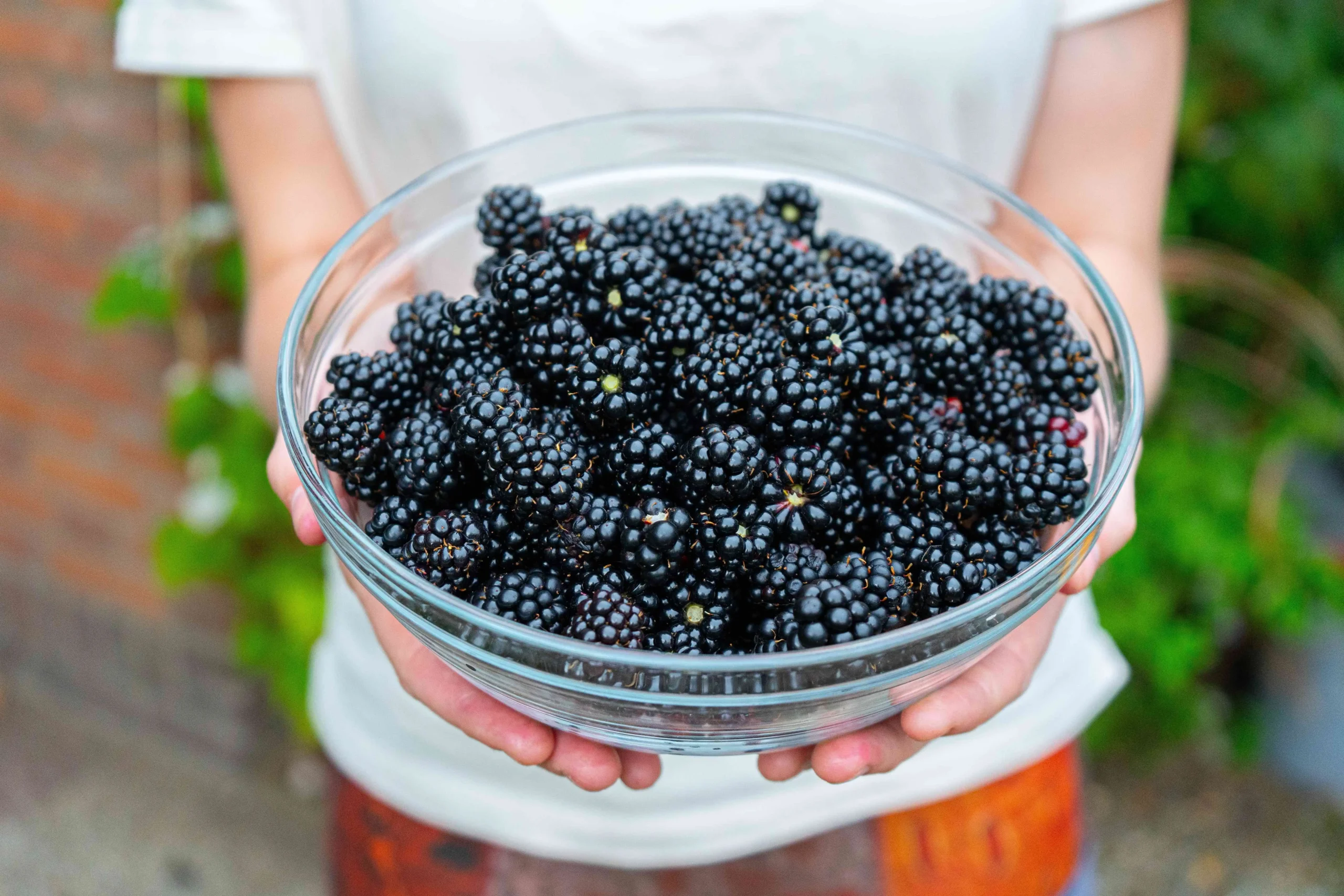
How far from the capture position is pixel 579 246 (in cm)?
90

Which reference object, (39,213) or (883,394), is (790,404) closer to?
(883,394)

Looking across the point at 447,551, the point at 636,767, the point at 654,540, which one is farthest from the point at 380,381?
the point at 636,767

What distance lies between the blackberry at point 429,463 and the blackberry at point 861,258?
41 cm

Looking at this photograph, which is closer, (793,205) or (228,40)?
(793,205)

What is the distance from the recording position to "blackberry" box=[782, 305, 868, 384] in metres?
0.83

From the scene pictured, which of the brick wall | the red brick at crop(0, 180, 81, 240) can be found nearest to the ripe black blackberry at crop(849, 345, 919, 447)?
the brick wall

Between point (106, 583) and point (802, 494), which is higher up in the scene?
point (802, 494)

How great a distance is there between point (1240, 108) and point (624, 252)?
1798 mm

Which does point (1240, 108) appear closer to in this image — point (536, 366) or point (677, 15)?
point (677, 15)

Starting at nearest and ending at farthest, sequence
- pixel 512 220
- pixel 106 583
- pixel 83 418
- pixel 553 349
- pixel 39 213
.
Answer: pixel 553 349 < pixel 512 220 < pixel 39 213 < pixel 83 418 < pixel 106 583

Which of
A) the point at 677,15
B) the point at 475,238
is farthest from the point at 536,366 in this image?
the point at 677,15

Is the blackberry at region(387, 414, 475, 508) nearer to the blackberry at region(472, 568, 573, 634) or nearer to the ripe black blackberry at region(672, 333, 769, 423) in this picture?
the blackberry at region(472, 568, 573, 634)

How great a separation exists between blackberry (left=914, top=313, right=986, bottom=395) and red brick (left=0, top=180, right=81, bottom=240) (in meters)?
1.97

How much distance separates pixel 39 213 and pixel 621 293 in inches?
75.1
